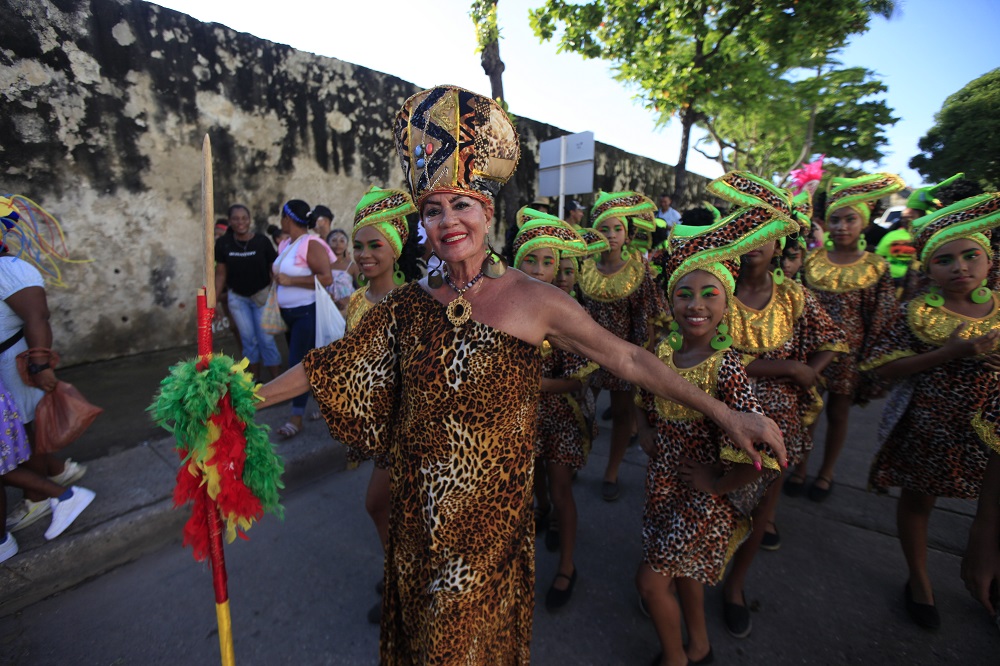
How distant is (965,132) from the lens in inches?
367

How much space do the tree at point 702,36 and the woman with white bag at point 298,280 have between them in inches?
356

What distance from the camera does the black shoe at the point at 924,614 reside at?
2506 millimetres

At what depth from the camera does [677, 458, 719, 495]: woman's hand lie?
206 centimetres

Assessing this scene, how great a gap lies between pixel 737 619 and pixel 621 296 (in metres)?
2.33

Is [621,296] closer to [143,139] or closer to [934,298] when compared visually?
[934,298]

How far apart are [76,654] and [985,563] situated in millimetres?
4246

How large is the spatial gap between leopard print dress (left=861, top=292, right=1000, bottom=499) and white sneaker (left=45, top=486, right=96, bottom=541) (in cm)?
489

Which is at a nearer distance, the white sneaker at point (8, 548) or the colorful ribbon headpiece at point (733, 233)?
the colorful ribbon headpiece at point (733, 233)

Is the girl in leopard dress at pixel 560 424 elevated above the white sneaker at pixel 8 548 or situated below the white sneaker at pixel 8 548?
above

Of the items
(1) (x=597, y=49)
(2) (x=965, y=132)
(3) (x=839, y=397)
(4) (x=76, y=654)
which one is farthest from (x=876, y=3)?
(4) (x=76, y=654)

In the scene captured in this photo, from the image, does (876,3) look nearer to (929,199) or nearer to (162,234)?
(929,199)

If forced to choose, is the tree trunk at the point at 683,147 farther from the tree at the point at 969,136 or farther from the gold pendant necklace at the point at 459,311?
the gold pendant necklace at the point at 459,311

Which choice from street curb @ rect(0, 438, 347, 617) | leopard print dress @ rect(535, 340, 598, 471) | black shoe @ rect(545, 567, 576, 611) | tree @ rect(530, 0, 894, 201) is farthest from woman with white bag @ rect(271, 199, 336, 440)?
tree @ rect(530, 0, 894, 201)

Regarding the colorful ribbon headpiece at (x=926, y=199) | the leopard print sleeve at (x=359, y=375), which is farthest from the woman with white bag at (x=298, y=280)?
the colorful ribbon headpiece at (x=926, y=199)
